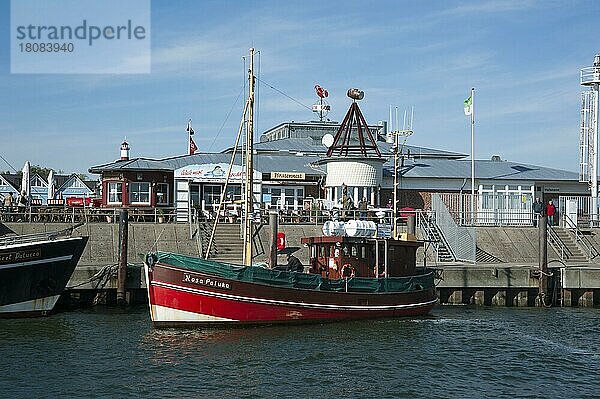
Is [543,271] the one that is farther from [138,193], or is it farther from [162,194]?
[138,193]

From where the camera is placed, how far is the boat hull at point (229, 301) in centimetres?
2292

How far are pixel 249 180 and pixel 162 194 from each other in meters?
17.5

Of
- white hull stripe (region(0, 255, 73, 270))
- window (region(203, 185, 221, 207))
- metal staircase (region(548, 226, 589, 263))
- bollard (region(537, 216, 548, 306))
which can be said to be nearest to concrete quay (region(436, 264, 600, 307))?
bollard (region(537, 216, 548, 306))

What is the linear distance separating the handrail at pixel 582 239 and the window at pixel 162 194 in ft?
66.7

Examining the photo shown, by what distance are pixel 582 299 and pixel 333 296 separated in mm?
10788

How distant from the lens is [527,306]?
29469mm

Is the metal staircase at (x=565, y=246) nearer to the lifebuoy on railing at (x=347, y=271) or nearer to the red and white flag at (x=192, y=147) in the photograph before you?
the lifebuoy on railing at (x=347, y=271)

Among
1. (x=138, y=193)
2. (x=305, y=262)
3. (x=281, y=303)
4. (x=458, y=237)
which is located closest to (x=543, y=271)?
(x=458, y=237)

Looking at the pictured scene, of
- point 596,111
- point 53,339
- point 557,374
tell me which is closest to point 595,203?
point 596,111

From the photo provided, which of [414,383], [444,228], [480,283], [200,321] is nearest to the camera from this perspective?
[414,383]

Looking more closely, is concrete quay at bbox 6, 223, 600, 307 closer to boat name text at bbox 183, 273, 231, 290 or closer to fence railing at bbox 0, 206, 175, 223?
fence railing at bbox 0, 206, 175, 223

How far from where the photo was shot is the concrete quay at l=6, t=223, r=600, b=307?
27.7 metres

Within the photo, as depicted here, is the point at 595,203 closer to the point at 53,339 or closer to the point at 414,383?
the point at 414,383

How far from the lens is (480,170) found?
45.9 metres
